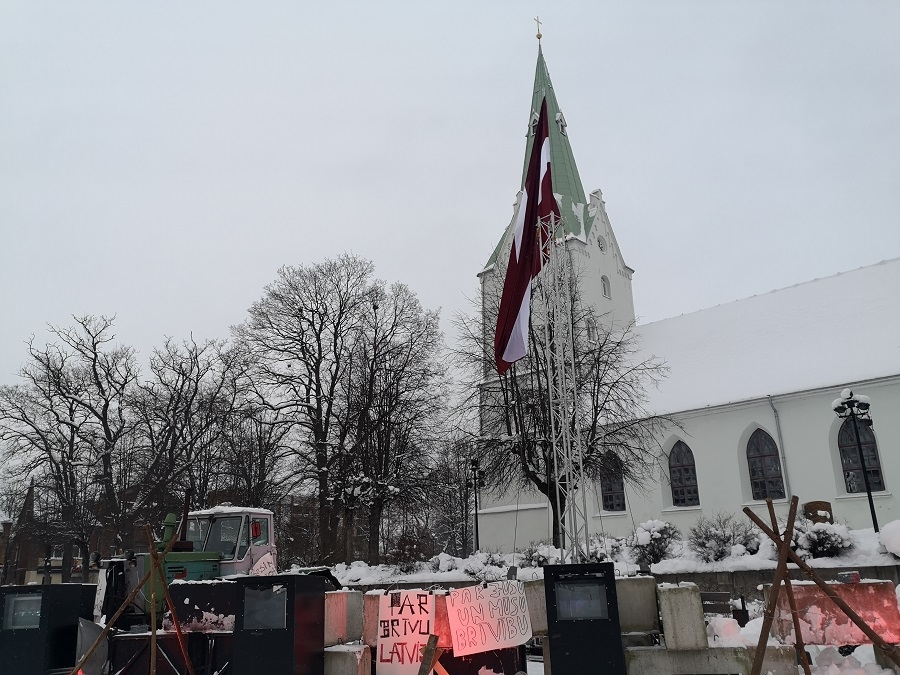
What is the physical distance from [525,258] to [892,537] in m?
10.4

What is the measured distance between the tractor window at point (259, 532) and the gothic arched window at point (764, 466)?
21239 millimetres

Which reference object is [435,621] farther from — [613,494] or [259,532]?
[613,494]

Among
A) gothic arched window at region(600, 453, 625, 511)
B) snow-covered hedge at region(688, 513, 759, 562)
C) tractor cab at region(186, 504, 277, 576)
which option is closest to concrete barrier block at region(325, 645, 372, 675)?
tractor cab at region(186, 504, 277, 576)

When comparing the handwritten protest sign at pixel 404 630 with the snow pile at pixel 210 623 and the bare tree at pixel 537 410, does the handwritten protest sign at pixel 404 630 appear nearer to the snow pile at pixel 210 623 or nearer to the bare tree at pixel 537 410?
the snow pile at pixel 210 623

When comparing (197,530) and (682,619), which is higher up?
(197,530)

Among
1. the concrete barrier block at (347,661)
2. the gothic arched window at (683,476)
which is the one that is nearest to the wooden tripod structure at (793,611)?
the concrete barrier block at (347,661)

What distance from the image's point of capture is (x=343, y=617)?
9.73 metres

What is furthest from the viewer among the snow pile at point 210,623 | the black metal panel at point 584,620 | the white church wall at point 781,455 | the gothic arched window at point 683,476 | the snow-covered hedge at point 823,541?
the gothic arched window at point 683,476

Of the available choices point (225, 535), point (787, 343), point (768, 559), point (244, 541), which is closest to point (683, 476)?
point (787, 343)

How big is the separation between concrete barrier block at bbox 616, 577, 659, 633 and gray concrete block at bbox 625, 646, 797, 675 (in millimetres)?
530

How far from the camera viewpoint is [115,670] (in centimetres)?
977

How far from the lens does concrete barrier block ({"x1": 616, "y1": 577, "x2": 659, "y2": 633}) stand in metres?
9.02

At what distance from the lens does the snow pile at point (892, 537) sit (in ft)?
52.4

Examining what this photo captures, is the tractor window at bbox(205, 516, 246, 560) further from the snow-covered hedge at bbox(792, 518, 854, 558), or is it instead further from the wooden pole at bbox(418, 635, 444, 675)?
the snow-covered hedge at bbox(792, 518, 854, 558)
